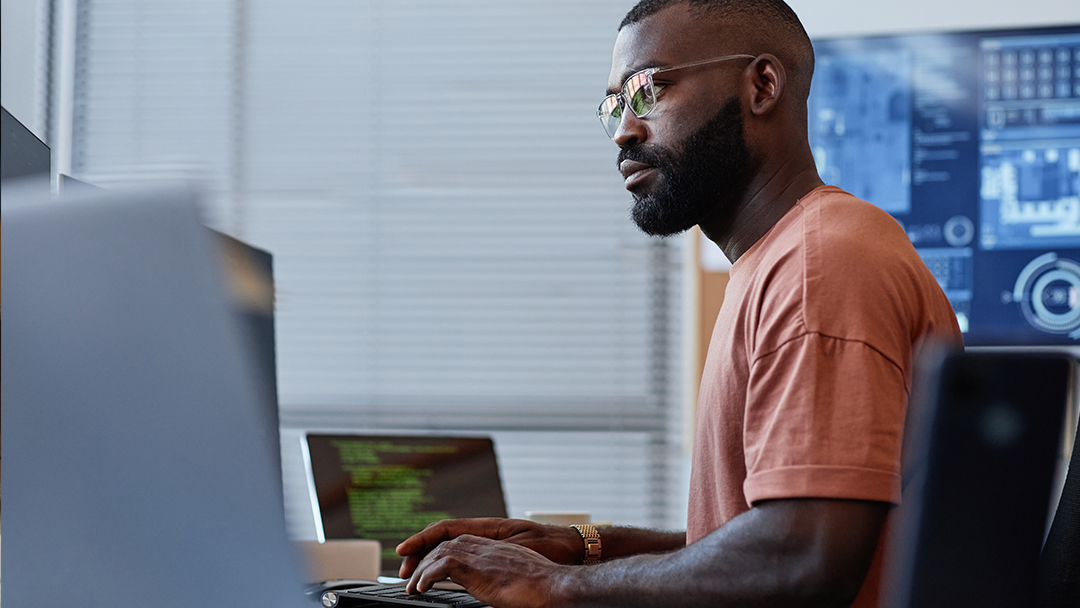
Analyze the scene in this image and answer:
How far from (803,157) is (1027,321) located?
1.21m

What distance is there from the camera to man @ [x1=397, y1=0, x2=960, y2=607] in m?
0.80

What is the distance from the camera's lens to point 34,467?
0.34m

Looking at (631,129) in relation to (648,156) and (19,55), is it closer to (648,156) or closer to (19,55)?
(648,156)

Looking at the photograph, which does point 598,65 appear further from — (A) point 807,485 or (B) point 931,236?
(A) point 807,485

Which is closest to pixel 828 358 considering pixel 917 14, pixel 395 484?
pixel 395 484

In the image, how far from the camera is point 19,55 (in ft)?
8.74

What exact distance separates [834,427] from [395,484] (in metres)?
0.93

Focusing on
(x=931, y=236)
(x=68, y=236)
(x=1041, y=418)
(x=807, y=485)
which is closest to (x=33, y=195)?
(x=68, y=236)

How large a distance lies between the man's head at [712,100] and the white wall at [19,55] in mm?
2055

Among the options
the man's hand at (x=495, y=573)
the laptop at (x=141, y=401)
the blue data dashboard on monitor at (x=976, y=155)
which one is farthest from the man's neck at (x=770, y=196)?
the blue data dashboard on monitor at (x=976, y=155)

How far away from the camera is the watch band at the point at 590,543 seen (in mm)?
1203

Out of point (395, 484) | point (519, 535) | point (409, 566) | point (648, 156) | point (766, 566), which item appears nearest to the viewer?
point (766, 566)

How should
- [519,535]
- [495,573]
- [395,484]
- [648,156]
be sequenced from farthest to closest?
[395,484] → [648,156] → [519,535] → [495,573]

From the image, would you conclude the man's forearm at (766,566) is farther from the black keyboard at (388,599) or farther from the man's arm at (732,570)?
the black keyboard at (388,599)
